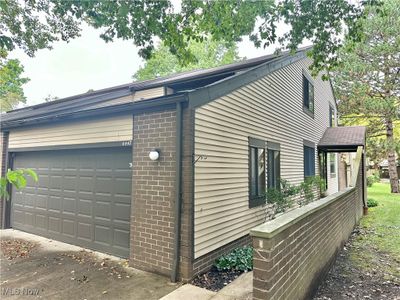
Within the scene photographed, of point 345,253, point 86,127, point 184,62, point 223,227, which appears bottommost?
point 345,253

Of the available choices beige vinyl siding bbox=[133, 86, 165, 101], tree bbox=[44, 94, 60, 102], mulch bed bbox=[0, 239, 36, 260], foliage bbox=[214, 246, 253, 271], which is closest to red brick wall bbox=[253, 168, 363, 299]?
foliage bbox=[214, 246, 253, 271]

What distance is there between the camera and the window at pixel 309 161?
38.3ft

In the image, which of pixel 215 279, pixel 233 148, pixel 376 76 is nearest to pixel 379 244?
pixel 233 148

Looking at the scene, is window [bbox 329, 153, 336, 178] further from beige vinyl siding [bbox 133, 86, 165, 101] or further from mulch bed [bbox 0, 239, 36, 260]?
mulch bed [bbox 0, 239, 36, 260]

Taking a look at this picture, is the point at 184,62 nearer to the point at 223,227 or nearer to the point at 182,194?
the point at 182,194

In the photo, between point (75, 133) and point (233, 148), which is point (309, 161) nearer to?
point (233, 148)

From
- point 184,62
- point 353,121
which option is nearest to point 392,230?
point 184,62

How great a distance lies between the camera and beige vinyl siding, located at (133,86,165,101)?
768cm

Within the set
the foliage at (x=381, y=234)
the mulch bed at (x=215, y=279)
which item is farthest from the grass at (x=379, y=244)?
the mulch bed at (x=215, y=279)

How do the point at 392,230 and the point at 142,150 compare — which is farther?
the point at 392,230

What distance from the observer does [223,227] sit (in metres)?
5.68

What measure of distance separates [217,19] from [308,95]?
27.7 ft

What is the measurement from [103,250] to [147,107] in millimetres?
3259

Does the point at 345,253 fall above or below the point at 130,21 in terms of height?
below
